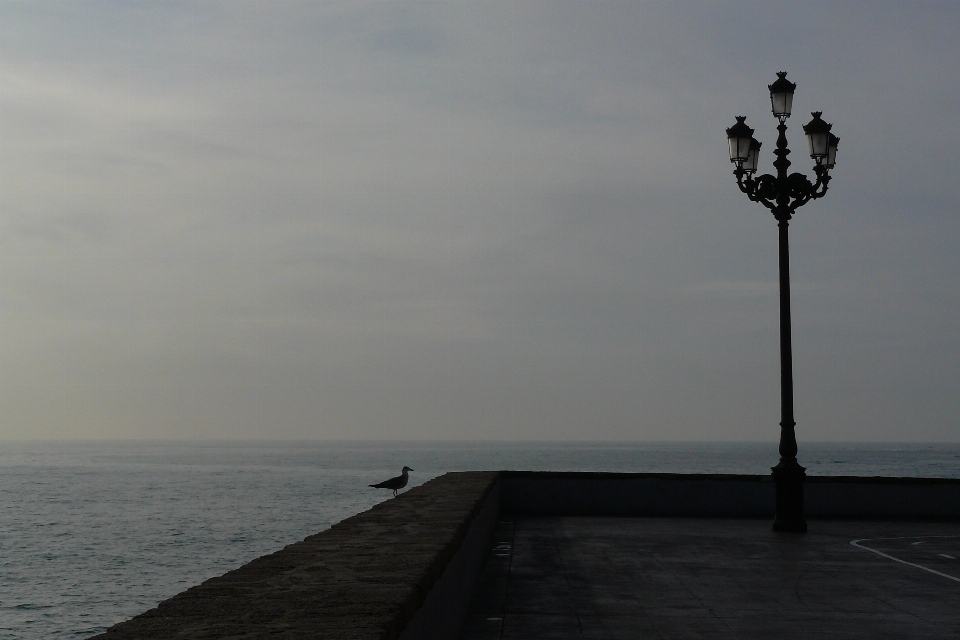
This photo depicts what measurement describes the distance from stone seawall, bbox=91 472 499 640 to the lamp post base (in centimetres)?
882

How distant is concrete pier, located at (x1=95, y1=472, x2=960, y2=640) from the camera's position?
15.5ft

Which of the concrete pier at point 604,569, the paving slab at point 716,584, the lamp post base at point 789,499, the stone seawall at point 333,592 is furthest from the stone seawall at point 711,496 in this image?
the stone seawall at point 333,592

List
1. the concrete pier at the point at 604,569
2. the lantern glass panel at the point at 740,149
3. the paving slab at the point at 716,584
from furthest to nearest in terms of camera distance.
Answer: the lantern glass panel at the point at 740,149, the paving slab at the point at 716,584, the concrete pier at the point at 604,569

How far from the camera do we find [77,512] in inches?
3861

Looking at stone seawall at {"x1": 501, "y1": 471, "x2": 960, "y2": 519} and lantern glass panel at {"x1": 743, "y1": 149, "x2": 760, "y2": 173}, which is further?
stone seawall at {"x1": 501, "y1": 471, "x2": 960, "y2": 519}

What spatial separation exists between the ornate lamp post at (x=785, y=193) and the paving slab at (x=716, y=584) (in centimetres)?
66

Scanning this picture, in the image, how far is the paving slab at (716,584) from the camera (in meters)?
8.23

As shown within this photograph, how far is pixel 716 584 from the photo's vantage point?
10492 mm

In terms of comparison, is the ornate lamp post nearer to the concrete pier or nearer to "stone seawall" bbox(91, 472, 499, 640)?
the concrete pier

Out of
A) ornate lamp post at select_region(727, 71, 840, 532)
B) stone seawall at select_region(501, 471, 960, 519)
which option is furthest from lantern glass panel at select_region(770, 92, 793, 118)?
stone seawall at select_region(501, 471, 960, 519)

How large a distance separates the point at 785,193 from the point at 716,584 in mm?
8298

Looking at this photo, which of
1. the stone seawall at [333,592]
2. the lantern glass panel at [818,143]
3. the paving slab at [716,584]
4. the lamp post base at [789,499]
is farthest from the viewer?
the lantern glass panel at [818,143]

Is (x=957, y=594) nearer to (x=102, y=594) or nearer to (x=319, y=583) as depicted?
(x=319, y=583)

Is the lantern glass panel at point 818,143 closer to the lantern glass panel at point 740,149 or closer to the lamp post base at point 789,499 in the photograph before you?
the lantern glass panel at point 740,149
